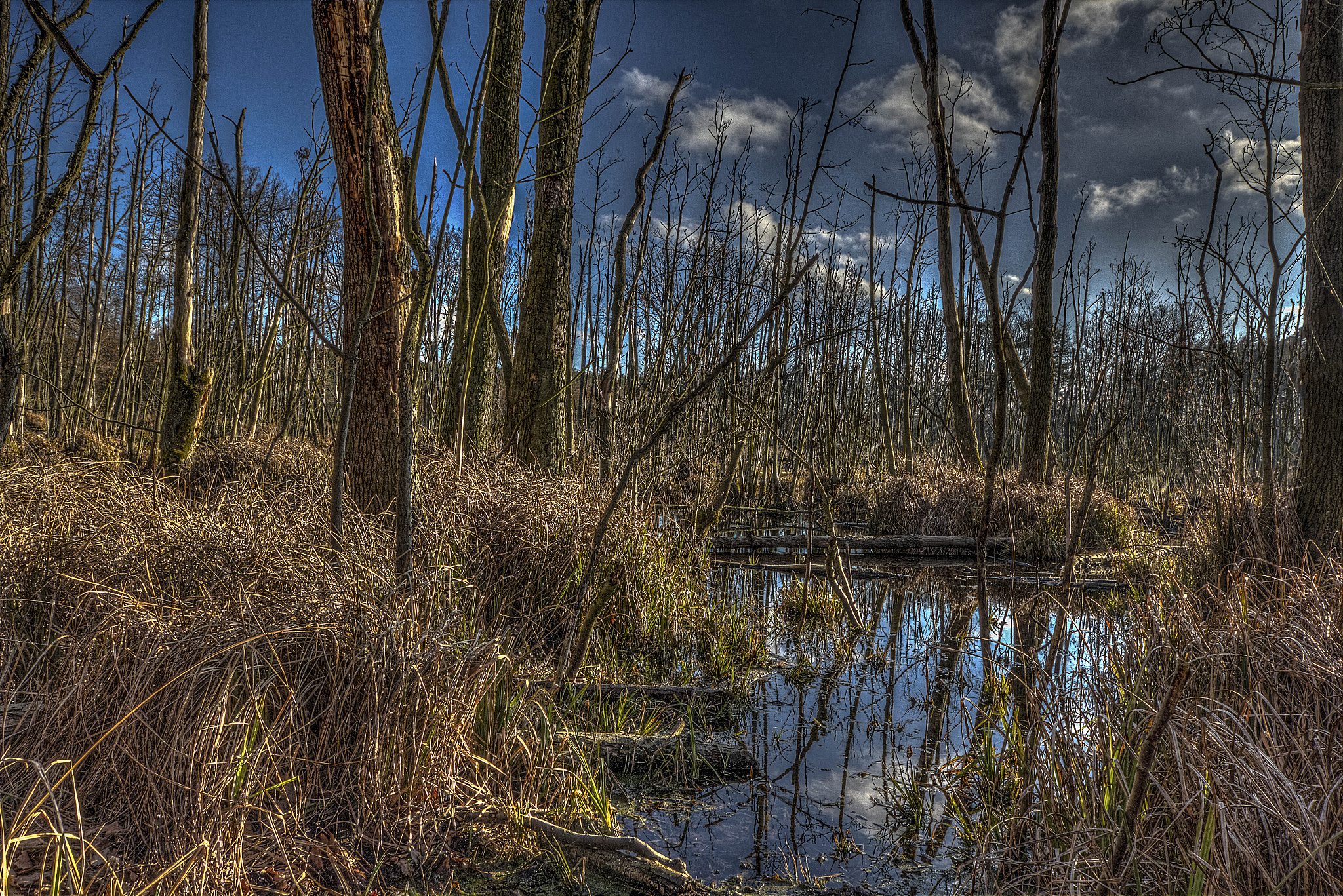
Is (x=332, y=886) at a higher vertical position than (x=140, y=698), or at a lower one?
lower

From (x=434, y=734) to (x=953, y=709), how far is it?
8.53 feet

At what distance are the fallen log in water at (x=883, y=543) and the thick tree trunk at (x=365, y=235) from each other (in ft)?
14.7

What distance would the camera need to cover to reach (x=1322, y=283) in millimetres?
4062

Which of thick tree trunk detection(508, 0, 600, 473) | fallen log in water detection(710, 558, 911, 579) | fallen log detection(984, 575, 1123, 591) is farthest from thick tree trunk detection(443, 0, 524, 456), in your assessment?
fallen log detection(984, 575, 1123, 591)

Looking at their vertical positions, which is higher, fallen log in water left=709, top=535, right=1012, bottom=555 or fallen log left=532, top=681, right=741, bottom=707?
fallen log in water left=709, top=535, right=1012, bottom=555

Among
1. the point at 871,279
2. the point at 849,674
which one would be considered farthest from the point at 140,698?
the point at 871,279

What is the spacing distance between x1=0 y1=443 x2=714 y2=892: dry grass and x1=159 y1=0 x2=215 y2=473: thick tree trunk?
174 inches

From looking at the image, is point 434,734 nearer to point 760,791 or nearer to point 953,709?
point 760,791

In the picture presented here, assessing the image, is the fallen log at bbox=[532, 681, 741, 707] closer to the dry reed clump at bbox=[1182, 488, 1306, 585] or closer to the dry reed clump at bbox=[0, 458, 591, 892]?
the dry reed clump at bbox=[0, 458, 591, 892]

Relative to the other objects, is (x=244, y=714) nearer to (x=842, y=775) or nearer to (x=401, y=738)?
(x=401, y=738)

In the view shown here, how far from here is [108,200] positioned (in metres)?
11.7

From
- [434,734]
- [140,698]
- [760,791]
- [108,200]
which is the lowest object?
[760,791]

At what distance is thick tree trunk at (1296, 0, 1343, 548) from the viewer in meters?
3.90

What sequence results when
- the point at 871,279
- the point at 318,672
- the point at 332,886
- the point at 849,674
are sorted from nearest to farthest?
1. the point at 332,886
2. the point at 318,672
3. the point at 849,674
4. the point at 871,279
